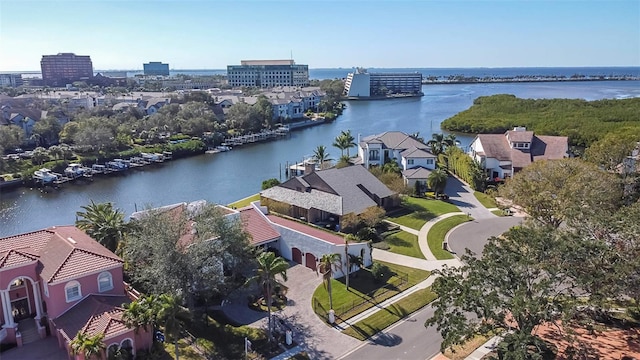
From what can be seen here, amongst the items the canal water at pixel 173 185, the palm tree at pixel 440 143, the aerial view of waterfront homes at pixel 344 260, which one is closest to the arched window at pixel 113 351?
the aerial view of waterfront homes at pixel 344 260

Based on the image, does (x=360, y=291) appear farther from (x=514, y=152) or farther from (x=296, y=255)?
(x=514, y=152)

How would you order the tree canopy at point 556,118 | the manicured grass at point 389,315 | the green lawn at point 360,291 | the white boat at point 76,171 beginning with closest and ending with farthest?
the manicured grass at point 389,315 < the green lawn at point 360,291 < the white boat at point 76,171 < the tree canopy at point 556,118

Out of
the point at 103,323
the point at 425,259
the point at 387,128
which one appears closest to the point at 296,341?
the point at 103,323

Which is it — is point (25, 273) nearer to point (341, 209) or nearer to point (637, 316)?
point (341, 209)

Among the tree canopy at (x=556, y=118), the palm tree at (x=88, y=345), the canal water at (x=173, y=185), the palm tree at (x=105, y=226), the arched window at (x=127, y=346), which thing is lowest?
the canal water at (x=173, y=185)

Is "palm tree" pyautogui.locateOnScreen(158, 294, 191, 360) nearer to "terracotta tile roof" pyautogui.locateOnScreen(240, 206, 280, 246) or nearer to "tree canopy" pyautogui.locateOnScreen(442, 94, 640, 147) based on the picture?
"terracotta tile roof" pyautogui.locateOnScreen(240, 206, 280, 246)

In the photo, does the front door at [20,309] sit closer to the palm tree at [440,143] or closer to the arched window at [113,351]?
the arched window at [113,351]
